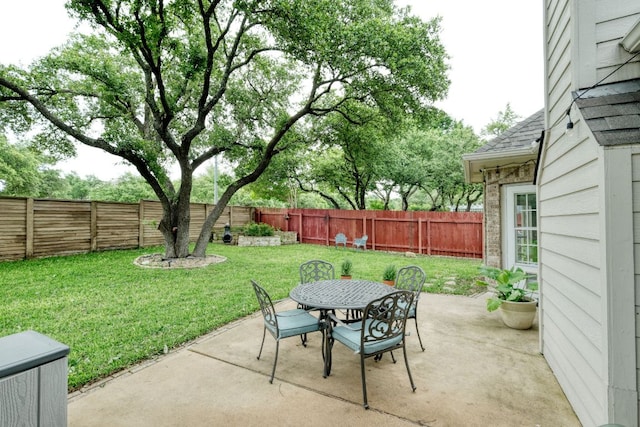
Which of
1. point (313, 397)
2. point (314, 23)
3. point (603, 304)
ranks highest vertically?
point (314, 23)

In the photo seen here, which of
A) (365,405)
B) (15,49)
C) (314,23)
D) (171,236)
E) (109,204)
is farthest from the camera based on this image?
(109,204)

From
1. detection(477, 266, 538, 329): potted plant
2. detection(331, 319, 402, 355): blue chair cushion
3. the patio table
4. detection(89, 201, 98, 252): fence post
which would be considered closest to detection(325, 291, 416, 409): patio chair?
detection(331, 319, 402, 355): blue chair cushion

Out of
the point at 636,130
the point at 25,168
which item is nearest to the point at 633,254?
the point at 636,130

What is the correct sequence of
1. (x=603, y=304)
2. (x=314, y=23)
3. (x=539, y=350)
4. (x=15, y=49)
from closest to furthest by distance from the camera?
1. (x=603, y=304)
2. (x=539, y=350)
3. (x=314, y=23)
4. (x=15, y=49)

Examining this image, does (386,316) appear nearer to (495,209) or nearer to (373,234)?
(495,209)

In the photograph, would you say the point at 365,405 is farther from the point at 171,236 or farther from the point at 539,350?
the point at 171,236

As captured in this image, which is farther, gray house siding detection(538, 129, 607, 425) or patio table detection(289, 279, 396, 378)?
patio table detection(289, 279, 396, 378)

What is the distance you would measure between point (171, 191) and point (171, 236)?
1.33m

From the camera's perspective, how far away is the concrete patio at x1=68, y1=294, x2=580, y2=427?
209 centimetres

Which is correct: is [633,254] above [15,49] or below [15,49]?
below

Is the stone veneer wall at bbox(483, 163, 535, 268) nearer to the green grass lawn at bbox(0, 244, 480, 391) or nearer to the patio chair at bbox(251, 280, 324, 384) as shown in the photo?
the green grass lawn at bbox(0, 244, 480, 391)

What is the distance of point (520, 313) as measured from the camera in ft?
12.1

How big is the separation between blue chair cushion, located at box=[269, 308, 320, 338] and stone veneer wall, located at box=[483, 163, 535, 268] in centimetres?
401

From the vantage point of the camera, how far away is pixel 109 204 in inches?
372
